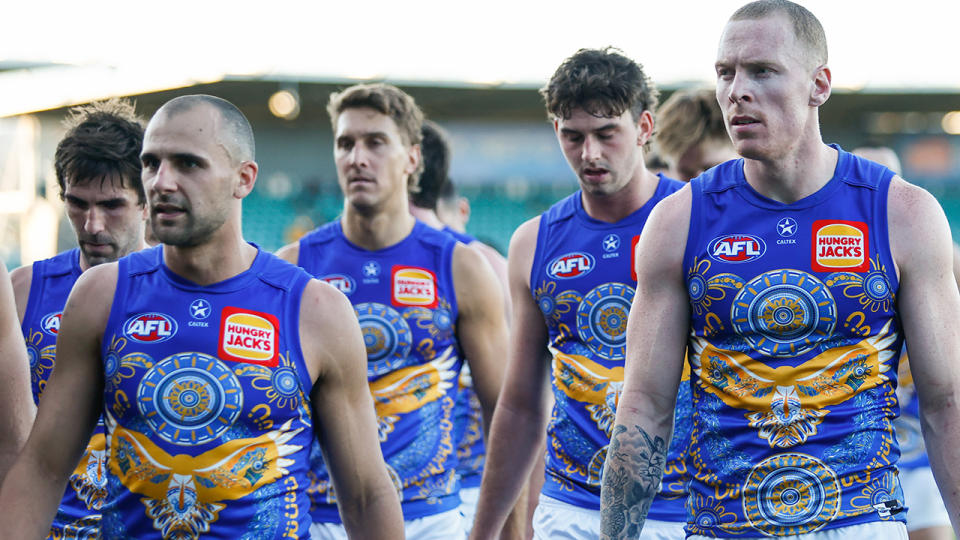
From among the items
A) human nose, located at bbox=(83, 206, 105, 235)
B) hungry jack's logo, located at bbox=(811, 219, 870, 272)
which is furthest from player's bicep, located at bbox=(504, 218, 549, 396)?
hungry jack's logo, located at bbox=(811, 219, 870, 272)

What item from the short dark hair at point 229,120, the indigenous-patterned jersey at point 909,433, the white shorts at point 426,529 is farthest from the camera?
the indigenous-patterned jersey at point 909,433

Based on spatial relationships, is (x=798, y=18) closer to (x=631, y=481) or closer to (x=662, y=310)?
Result: (x=662, y=310)

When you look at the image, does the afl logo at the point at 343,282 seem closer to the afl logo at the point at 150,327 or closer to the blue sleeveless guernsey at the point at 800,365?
the afl logo at the point at 150,327

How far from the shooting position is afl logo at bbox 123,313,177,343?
3.69 meters

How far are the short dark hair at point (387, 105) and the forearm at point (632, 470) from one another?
10.2ft

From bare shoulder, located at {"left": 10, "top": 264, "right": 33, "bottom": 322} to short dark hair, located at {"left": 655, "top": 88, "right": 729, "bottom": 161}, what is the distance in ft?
10.8

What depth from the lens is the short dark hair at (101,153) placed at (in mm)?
4949

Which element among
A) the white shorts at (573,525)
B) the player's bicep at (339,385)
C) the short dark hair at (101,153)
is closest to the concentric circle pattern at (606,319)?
the white shorts at (573,525)

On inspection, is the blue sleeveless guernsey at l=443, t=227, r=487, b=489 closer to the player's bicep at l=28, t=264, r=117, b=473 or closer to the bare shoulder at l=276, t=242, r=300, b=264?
the bare shoulder at l=276, t=242, r=300, b=264

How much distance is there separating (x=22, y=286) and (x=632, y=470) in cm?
281

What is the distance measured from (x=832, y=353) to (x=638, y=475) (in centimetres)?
69

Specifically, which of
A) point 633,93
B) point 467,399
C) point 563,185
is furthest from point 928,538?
point 563,185

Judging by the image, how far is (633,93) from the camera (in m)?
5.20

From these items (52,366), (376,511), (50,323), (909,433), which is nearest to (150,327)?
(376,511)
